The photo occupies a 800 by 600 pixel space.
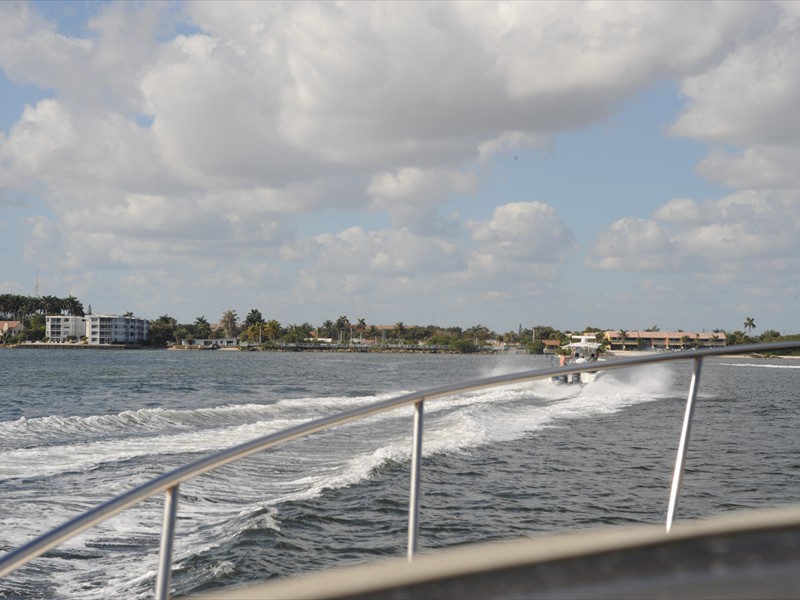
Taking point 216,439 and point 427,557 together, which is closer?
point 427,557

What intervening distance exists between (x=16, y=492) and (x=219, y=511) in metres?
4.38

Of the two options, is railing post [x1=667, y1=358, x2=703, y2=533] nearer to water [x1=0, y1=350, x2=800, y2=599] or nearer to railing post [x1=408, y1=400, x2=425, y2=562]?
railing post [x1=408, y1=400, x2=425, y2=562]

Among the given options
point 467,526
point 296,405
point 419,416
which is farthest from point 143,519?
point 296,405

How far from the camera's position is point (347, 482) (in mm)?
16438

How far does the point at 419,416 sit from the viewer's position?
3.24 meters

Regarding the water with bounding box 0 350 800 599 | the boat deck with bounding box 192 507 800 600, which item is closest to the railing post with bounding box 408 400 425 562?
the boat deck with bounding box 192 507 800 600

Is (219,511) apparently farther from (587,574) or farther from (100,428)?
(100,428)

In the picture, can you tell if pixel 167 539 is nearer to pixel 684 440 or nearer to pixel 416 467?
pixel 416 467

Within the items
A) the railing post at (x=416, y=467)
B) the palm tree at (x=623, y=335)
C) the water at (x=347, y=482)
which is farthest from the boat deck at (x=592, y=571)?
the palm tree at (x=623, y=335)

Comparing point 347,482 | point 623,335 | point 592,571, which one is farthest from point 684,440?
point 623,335

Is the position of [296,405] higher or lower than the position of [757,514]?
lower

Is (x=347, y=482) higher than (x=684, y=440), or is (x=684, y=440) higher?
(x=684, y=440)

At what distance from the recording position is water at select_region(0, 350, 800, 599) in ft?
37.8

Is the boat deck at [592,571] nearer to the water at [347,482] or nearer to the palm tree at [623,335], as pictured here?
the water at [347,482]
